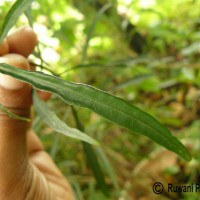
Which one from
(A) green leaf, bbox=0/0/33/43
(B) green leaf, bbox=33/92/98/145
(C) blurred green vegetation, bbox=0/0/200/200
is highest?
(C) blurred green vegetation, bbox=0/0/200/200

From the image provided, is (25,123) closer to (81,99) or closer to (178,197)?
(81,99)

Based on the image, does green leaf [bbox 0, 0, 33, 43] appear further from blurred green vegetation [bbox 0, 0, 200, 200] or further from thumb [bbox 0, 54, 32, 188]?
blurred green vegetation [bbox 0, 0, 200, 200]

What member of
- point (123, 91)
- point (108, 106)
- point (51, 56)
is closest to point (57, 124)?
point (108, 106)

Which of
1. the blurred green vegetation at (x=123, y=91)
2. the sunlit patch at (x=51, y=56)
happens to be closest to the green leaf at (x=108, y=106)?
the blurred green vegetation at (x=123, y=91)

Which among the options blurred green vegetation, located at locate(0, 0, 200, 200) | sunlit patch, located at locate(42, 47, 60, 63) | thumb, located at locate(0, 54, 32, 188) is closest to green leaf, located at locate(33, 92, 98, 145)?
thumb, located at locate(0, 54, 32, 188)

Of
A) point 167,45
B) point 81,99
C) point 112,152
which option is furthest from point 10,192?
point 167,45
